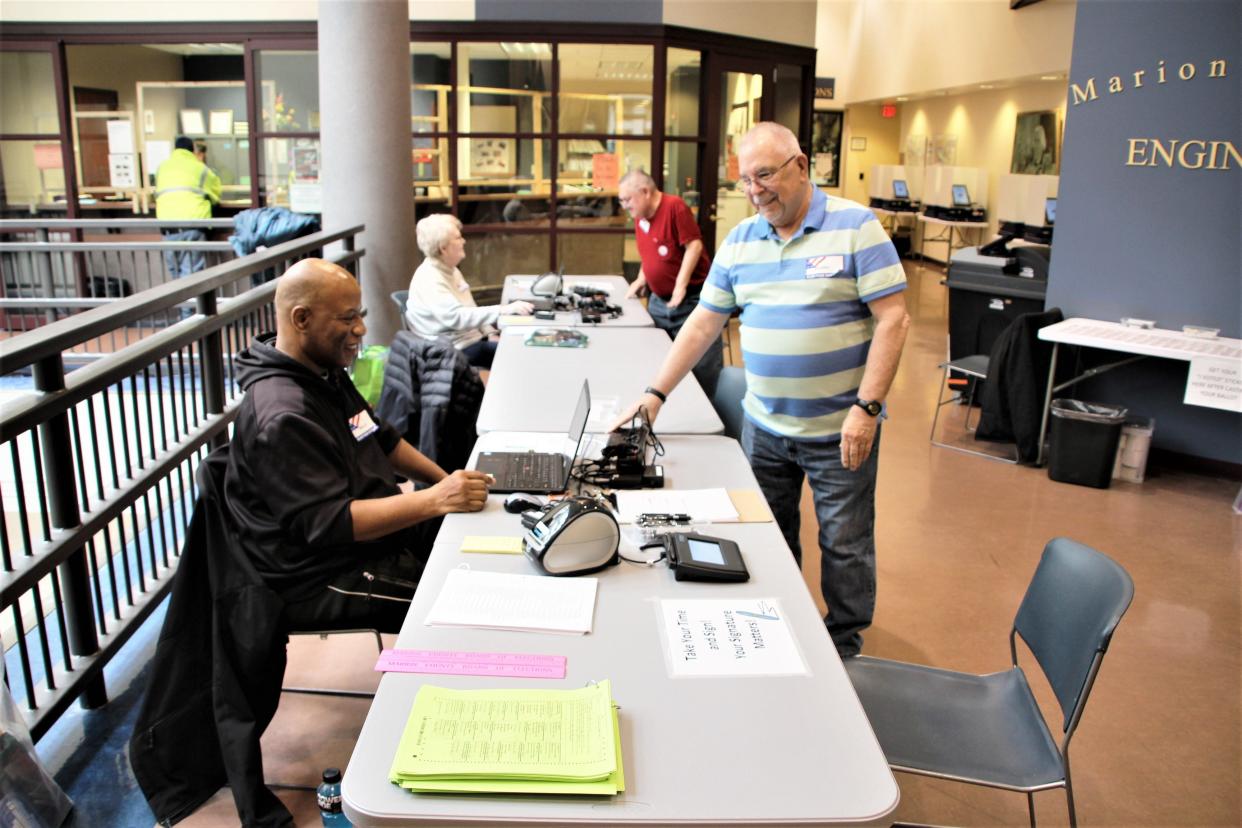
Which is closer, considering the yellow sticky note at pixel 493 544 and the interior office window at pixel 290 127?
the yellow sticky note at pixel 493 544

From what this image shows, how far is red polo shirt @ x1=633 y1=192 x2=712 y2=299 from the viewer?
538 centimetres

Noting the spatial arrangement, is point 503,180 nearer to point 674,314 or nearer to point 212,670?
point 674,314

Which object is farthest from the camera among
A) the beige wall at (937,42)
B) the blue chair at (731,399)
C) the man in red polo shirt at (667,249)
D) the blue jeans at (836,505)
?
the beige wall at (937,42)

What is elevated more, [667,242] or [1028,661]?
[667,242]

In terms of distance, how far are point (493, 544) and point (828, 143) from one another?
A: 18385 millimetres

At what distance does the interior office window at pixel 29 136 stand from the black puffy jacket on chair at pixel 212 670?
293 inches

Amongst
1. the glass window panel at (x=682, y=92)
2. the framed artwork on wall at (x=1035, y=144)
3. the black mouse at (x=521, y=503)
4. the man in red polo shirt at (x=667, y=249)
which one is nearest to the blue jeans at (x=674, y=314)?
the man in red polo shirt at (x=667, y=249)

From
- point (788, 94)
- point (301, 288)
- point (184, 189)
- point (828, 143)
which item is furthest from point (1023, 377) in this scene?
point (828, 143)

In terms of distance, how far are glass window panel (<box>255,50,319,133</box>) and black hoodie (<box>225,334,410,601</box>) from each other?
253 inches

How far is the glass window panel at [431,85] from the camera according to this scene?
7.95 metres

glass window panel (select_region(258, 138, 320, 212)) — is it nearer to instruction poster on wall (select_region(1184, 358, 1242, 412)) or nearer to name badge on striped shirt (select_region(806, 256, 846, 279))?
name badge on striped shirt (select_region(806, 256, 846, 279))

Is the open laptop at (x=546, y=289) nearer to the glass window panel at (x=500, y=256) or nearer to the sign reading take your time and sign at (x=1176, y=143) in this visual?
the glass window panel at (x=500, y=256)

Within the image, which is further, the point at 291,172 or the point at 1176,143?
the point at 291,172

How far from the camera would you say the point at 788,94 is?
9.34 m
